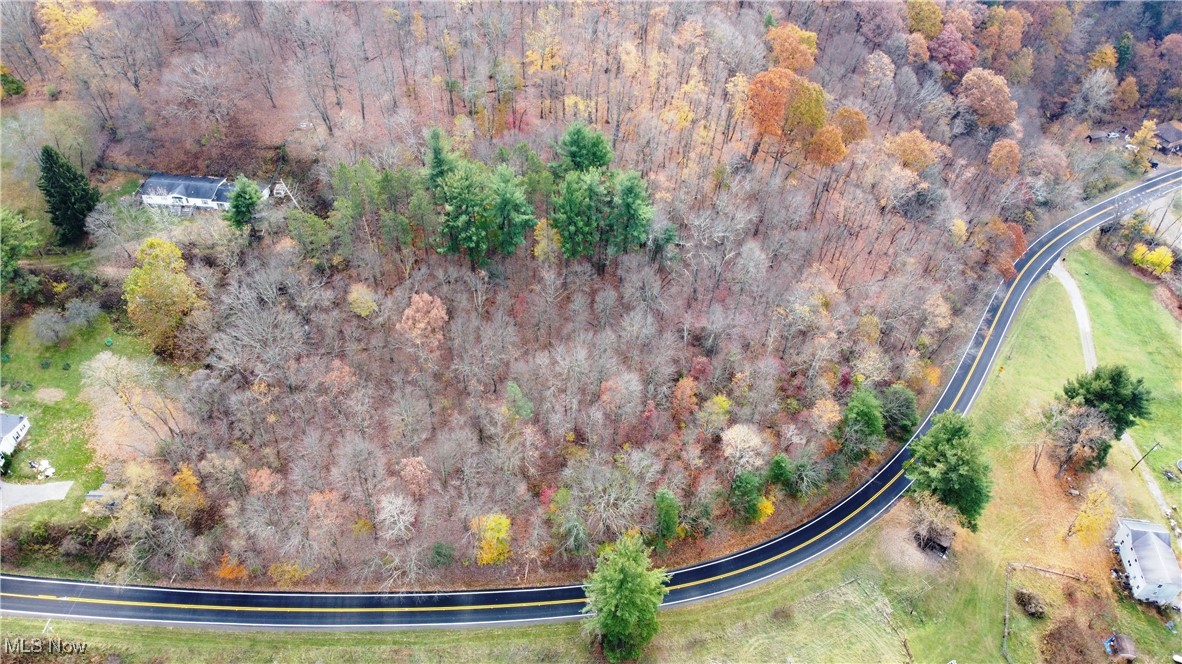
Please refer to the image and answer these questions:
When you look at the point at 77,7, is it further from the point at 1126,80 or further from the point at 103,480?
the point at 1126,80

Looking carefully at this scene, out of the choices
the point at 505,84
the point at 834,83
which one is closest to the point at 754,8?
the point at 834,83

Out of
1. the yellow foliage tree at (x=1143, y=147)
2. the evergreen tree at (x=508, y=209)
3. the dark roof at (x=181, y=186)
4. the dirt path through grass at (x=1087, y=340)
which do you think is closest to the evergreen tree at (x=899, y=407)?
the dirt path through grass at (x=1087, y=340)

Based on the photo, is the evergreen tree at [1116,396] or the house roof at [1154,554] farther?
the evergreen tree at [1116,396]

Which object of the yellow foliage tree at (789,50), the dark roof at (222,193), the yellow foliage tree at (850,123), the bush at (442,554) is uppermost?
the yellow foliage tree at (789,50)

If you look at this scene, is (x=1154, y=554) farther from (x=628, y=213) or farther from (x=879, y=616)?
(x=628, y=213)

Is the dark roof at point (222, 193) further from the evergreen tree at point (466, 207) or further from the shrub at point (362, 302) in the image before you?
the evergreen tree at point (466, 207)

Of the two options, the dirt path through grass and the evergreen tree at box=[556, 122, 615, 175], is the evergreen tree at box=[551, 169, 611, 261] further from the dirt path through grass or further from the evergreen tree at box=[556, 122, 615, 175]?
the dirt path through grass

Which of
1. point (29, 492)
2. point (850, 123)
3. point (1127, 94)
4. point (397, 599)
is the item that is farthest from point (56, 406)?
point (1127, 94)
